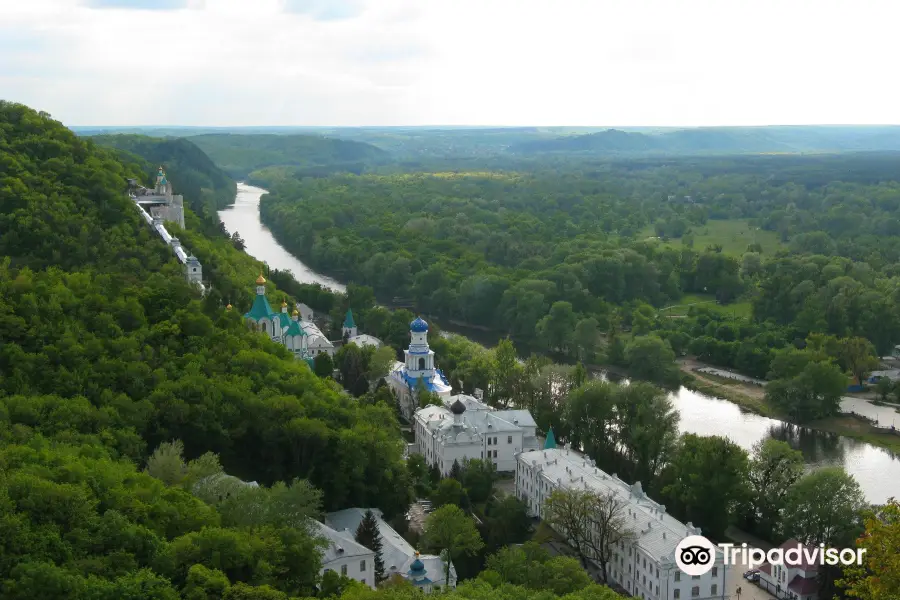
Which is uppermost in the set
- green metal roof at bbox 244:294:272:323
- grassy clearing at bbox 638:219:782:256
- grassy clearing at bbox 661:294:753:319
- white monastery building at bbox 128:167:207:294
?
white monastery building at bbox 128:167:207:294

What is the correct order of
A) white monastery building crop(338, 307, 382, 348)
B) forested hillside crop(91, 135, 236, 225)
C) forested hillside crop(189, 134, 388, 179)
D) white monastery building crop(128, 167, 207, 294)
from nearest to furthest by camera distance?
white monastery building crop(338, 307, 382, 348) → white monastery building crop(128, 167, 207, 294) → forested hillside crop(91, 135, 236, 225) → forested hillside crop(189, 134, 388, 179)

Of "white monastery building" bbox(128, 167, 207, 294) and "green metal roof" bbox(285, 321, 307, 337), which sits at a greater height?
"white monastery building" bbox(128, 167, 207, 294)

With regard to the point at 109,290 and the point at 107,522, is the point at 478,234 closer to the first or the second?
the point at 109,290

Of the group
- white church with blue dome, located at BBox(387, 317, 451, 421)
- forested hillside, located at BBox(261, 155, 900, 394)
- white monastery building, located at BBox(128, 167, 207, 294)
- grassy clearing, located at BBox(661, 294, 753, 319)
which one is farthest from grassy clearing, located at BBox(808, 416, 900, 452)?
white monastery building, located at BBox(128, 167, 207, 294)

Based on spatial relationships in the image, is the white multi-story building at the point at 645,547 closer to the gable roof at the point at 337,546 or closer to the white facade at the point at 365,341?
the gable roof at the point at 337,546

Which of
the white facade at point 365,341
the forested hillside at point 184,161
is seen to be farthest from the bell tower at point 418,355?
the forested hillside at point 184,161

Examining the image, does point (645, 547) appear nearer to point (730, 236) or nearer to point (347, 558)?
point (347, 558)

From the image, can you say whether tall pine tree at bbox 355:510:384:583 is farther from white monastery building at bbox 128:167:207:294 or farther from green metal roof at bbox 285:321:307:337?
white monastery building at bbox 128:167:207:294

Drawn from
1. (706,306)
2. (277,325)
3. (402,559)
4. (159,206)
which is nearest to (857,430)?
(706,306)
